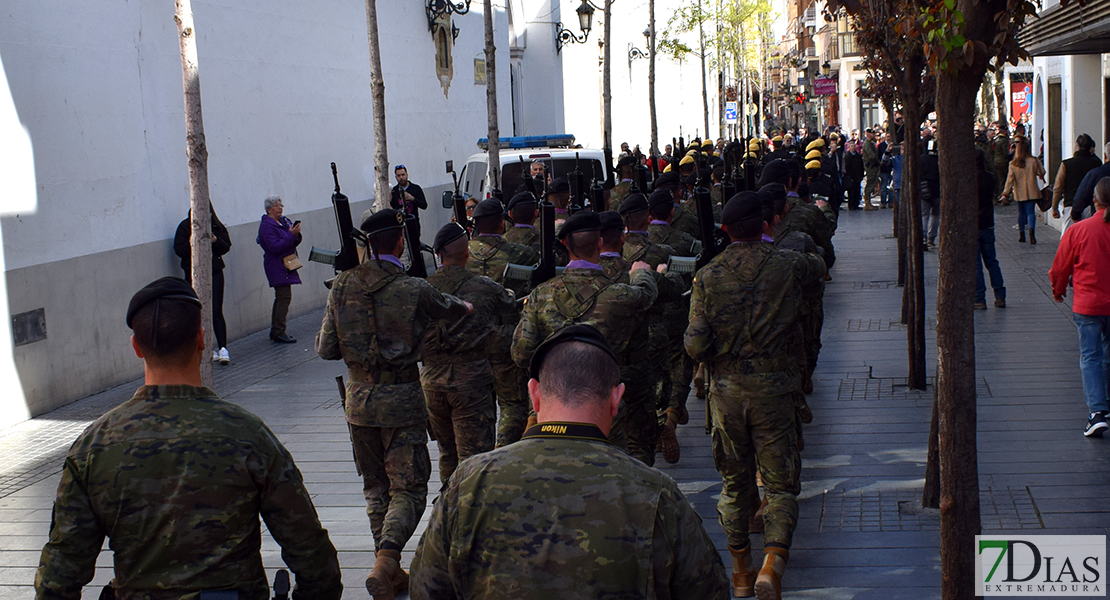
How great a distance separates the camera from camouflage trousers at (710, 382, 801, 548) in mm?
5453

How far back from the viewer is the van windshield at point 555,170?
54.7 ft

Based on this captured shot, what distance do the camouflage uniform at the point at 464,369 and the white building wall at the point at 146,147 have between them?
18.0 feet

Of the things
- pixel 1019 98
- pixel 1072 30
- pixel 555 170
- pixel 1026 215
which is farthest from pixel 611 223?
pixel 1019 98

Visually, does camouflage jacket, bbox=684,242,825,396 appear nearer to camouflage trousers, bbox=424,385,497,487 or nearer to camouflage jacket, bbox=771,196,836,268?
camouflage trousers, bbox=424,385,497,487

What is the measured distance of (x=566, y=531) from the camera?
2.54 metres

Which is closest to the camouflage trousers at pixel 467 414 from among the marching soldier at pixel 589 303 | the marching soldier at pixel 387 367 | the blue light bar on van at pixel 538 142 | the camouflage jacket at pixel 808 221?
the marching soldier at pixel 589 303

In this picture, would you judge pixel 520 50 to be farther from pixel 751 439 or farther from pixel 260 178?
pixel 751 439

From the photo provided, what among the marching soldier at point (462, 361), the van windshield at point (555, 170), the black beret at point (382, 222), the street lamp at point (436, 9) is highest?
the street lamp at point (436, 9)

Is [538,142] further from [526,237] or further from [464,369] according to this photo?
[464,369]

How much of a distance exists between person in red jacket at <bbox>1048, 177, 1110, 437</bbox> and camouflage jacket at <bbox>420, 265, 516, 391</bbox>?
4180mm

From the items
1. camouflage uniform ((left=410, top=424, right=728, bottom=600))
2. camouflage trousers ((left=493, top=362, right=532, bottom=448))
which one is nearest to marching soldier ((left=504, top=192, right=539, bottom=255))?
camouflage trousers ((left=493, top=362, right=532, bottom=448))

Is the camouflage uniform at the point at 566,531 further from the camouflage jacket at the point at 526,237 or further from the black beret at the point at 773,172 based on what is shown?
the black beret at the point at 773,172

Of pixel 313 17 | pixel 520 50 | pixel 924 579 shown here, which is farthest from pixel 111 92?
pixel 520 50

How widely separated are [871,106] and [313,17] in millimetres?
48500
